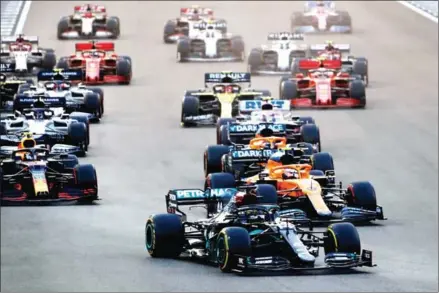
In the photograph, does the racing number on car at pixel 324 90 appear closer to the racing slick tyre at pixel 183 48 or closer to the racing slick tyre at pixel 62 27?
the racing slick tyre at pixel 183 48

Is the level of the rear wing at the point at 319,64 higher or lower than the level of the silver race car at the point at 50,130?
higher

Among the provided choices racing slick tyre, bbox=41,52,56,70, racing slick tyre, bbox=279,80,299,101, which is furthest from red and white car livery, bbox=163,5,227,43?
racing slick tyre, bbox=279,80,299,101

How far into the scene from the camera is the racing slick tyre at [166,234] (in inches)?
1336

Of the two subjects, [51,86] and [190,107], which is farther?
[51,86]

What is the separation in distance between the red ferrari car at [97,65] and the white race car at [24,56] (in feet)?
9.45

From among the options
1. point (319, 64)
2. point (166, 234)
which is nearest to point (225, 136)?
point (166, 234)

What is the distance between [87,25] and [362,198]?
1690 inches

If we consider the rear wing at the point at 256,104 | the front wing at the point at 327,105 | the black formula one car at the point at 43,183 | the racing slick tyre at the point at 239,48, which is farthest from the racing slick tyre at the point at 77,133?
the racing slick tyre at the point at 239,48

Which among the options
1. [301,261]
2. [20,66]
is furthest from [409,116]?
[301,261]

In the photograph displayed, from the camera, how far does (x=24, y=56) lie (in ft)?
223

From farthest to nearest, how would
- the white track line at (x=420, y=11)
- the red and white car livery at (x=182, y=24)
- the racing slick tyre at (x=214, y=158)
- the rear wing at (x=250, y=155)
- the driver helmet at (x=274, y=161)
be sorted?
the white track line at (x=420, y=11) < the red and white car livery at (x=182, y=24) < the racing slick tyre at (x=214, y=158) < the rear wing at (x=250, y=155) < the driver helmet at (x=274, y=161)

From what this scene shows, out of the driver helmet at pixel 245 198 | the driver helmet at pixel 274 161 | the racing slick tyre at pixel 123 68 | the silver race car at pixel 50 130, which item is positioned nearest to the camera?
the driver helmet at pixel 245 198

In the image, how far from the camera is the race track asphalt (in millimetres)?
32281

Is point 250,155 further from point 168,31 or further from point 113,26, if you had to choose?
point 113,26
